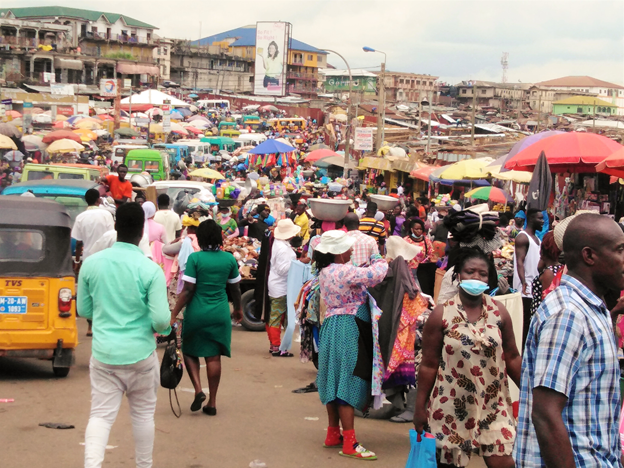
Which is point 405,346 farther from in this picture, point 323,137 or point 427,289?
point 323,137

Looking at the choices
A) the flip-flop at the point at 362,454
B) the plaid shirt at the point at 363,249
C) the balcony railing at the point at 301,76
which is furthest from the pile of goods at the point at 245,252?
the balcony railing at the point at 301,76

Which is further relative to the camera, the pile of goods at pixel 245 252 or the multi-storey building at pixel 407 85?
the multi-storey building at pixel 407 85

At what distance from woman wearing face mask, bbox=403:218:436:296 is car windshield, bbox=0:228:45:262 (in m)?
4.31

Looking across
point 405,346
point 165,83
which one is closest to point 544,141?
point 405,346

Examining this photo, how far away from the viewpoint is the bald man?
2621 millimetres

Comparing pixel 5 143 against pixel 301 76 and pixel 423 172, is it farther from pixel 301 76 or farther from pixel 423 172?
pixel 301 76

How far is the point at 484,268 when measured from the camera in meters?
4.64

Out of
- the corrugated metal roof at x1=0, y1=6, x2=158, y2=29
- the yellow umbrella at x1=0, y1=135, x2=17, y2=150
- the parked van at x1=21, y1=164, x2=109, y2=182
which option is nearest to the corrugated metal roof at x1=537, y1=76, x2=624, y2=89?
the corrugated metal roof at x1=0, y1=6, x2=158, y2=29

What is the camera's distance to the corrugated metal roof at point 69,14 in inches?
4343

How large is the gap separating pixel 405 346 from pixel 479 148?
31.2 metres

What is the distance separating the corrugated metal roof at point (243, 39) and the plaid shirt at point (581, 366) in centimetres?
13871

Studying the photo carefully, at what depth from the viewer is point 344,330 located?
5.80m

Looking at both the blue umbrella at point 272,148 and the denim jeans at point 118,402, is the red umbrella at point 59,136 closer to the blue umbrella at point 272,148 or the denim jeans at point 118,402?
the blue umbrella at point 272,148

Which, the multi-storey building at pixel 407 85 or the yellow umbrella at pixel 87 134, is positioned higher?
the multi-storey building at pixel 407 85
